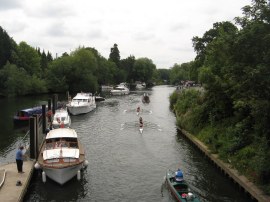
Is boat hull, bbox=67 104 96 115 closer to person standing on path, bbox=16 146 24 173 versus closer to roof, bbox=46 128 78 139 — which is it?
roof, bbox=46 128 78 139

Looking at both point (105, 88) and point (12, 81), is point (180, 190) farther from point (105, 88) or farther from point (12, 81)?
point (105, 88)

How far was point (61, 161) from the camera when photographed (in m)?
29.3

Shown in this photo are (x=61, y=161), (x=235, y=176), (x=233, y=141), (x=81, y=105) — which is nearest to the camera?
(x=235, y=176)

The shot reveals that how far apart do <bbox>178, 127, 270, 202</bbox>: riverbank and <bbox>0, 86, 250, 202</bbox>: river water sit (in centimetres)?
62

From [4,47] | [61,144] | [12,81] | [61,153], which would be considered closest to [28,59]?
[4,47]

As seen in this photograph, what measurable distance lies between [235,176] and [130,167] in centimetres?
997

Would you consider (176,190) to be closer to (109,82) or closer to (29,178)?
(29,178)

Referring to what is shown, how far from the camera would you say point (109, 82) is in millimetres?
164250

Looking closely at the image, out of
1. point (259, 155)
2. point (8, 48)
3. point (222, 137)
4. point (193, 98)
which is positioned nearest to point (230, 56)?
point (259, 155)

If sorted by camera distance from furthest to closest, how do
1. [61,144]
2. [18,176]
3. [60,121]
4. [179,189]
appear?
[60,121] → [61,144] → [18,176] → [179,189]

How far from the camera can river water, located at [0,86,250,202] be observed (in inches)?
1081

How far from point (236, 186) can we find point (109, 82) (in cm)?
13783

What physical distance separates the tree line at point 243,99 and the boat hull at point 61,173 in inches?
518

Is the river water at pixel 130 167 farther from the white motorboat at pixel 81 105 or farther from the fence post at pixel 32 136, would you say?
the white motorboat at pixel 81 105
